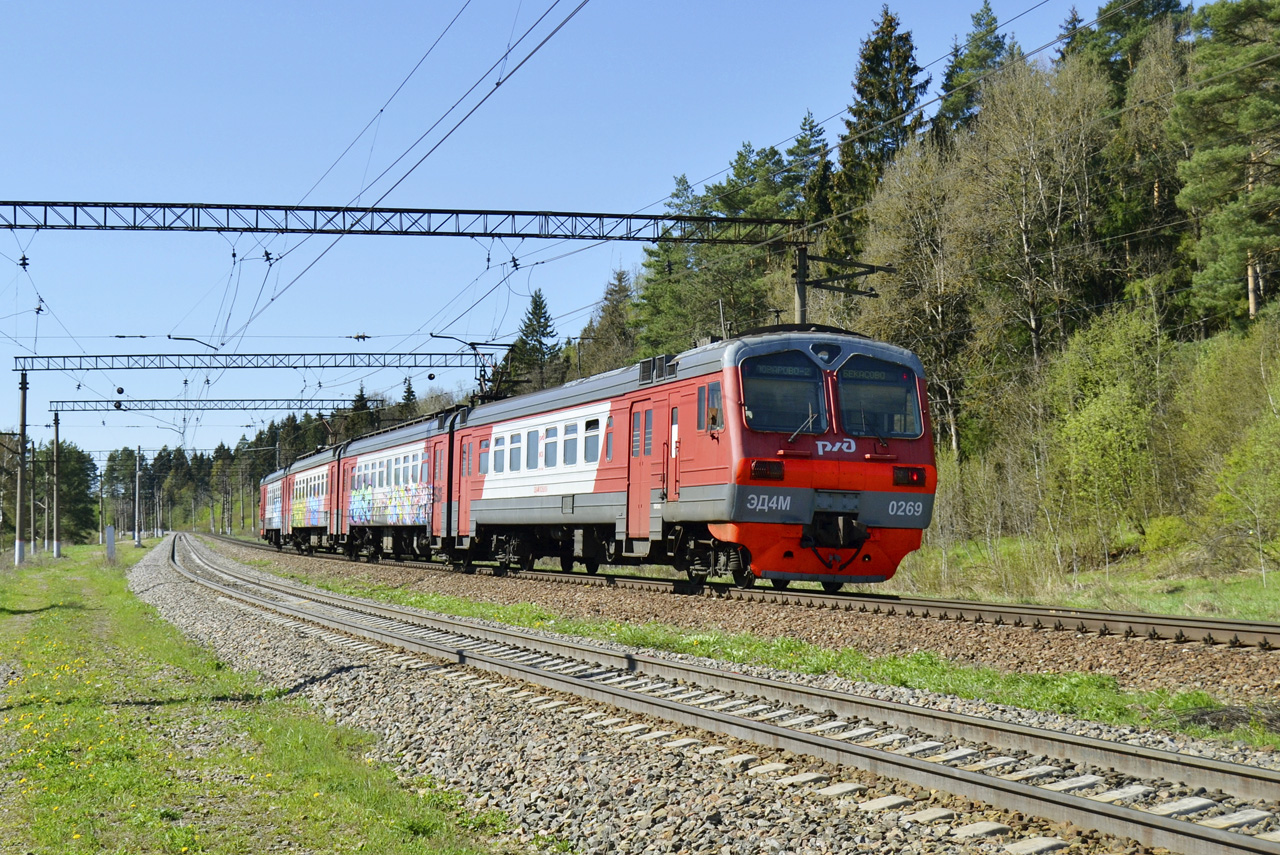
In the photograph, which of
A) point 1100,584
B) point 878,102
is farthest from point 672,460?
point 878,102

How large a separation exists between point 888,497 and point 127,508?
6886 inches

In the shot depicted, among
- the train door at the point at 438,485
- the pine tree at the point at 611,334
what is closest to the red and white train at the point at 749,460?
the train door at the point at 438,485

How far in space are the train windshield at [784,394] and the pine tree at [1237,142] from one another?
61.7 feet

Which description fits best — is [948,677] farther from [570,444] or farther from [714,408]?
→ [570,444]

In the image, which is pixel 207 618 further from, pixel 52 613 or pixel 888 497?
pixel 888 497

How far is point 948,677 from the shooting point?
32.3 ft

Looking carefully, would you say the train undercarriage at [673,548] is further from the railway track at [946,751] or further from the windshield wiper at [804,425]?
the railway track at [946,751]

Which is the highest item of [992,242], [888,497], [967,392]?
[992,242]

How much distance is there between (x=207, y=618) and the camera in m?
19.8

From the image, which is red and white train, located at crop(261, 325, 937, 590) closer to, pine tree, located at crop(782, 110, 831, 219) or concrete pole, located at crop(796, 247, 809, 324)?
concrete pole, located at crop(796, 247, 809, 324)

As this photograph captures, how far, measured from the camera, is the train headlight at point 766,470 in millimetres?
14641

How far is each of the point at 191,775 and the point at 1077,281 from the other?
119ft

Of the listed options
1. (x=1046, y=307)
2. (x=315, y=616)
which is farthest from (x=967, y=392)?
(x=315, y=616)

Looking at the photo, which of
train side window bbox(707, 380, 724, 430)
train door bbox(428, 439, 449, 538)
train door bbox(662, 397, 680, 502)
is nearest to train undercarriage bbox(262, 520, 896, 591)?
train door bbox(428, 439, 449, 538)
